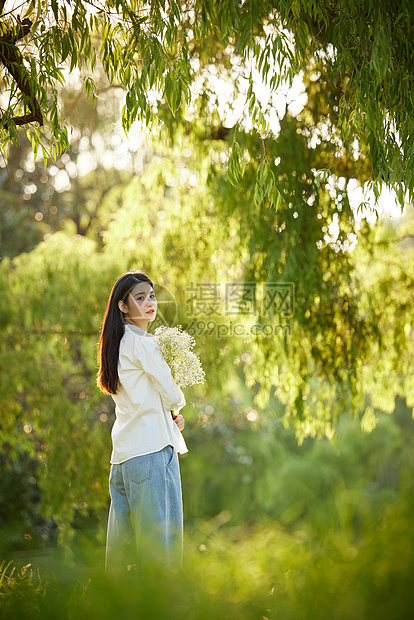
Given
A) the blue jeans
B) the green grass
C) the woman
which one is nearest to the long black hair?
the woman

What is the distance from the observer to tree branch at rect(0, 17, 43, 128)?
223 centimetres

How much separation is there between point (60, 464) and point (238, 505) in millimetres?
3711

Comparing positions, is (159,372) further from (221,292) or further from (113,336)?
(221,292)

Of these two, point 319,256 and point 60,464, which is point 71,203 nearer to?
point 60,464

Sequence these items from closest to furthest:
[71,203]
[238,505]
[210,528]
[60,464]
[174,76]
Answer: [210,528]
[174,76]
[60,464]
[238,505]
[71,203]

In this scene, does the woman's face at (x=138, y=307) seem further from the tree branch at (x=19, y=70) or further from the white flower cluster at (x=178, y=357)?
the tree branch at (x=19, y=70)

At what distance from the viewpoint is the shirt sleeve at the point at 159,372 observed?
7.16 ft

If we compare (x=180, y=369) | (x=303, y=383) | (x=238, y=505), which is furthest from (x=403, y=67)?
(x=238, y=505)

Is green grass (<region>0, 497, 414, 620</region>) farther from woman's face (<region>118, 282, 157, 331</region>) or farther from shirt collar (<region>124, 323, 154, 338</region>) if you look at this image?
woman's face (<region>118, 282, 157, 331</region>)

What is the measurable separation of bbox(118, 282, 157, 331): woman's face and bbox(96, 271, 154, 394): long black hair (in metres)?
0.02

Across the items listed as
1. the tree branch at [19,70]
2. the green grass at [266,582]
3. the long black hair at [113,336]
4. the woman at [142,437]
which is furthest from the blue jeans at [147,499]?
the tree branch at [19,70]

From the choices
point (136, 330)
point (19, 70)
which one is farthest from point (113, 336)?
point (19, 70)

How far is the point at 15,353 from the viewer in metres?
5.30

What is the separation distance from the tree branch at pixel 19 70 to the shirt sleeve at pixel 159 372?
975 mm
